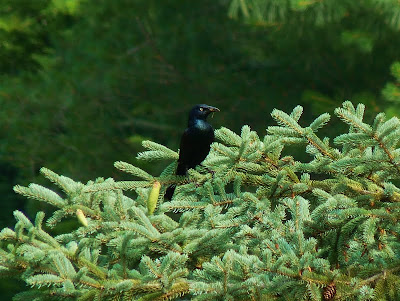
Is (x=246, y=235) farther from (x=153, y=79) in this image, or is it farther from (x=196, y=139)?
(x=153, y=79)

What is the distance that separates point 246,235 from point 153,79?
31.2ft

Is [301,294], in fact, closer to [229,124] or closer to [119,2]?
[229,124]

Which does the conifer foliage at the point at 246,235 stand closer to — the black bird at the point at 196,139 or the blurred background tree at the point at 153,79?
the black bird at the point at 196,139

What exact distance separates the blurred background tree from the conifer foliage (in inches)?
274

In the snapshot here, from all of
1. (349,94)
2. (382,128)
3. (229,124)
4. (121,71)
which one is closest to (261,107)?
(229,124)

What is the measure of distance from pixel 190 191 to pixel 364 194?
0.79m

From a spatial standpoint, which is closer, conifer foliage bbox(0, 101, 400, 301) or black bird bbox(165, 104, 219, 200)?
conifer foliage bbox(0, 101, 400, 301)

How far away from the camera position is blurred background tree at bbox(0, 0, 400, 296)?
10445 millimetres

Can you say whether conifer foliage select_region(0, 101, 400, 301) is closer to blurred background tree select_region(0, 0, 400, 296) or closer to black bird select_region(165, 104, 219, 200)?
black bird select_region(165, 104, 219, 200)

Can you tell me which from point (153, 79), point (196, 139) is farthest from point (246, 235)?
point (153, 79)

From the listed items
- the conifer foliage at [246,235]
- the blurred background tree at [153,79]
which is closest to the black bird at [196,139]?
the conifer foliage at [246,235]

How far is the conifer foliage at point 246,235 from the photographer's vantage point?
7.39 ft

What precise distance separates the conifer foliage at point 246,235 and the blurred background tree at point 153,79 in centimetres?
697

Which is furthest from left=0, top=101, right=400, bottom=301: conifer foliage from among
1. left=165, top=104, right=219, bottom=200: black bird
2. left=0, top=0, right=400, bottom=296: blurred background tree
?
left=0, top=0, right=400, bottom=296: blurred background tree
